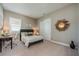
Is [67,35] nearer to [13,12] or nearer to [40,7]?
[40,7]

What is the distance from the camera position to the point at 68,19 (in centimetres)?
179

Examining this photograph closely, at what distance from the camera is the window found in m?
1.81

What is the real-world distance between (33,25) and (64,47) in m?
0.83

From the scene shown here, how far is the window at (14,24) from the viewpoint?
181cm

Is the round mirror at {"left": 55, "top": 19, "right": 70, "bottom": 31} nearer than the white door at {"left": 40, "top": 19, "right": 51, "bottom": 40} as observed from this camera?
Yes

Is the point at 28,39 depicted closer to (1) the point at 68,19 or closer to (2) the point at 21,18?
(2) the point at 21,18

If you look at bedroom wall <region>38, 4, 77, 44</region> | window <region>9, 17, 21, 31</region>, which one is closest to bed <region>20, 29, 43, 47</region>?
window <region>9, 17, 21, 31</region>

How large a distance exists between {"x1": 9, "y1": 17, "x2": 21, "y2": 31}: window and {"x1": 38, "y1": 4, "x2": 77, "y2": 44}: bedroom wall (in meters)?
0.47

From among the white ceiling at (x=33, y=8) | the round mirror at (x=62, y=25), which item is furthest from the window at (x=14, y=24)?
the round mirror at (x=62, y=25)

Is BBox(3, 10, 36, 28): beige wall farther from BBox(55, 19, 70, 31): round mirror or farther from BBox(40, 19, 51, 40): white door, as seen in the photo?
BBox(55, 19, 70, 31): round mirror

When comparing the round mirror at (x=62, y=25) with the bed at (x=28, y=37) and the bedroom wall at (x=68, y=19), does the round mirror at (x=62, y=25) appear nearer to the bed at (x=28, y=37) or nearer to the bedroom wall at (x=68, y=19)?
the bedroom wall at (x=68, y=19)

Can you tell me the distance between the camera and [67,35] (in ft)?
5.97

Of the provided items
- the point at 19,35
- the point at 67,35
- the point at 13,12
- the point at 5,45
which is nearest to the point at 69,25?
the point at 67,35

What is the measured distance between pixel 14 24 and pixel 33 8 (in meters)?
0.54
